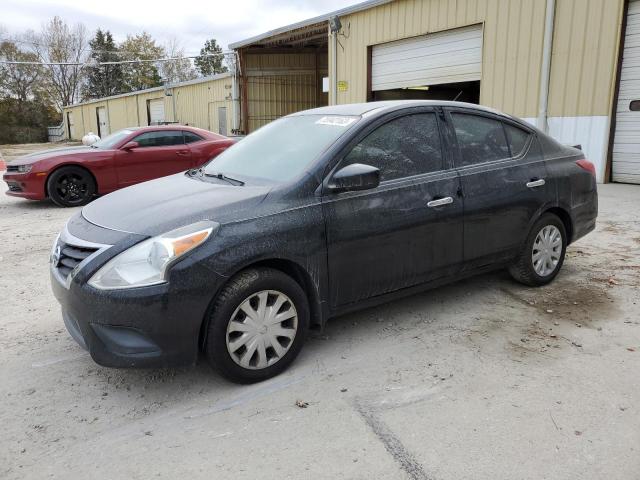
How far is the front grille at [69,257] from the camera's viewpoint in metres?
3.03

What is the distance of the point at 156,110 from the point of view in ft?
107

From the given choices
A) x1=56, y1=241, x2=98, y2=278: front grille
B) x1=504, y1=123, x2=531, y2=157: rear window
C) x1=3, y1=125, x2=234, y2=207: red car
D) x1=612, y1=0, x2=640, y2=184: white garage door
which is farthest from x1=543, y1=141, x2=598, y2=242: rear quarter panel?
x1=3, y1=125, x2=234, y2=207: red car

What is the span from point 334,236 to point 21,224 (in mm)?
6490

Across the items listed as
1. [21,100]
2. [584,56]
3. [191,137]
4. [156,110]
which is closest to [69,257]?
[191,137]

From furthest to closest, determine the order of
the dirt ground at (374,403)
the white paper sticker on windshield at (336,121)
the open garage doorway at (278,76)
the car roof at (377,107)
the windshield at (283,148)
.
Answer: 1. the open garage doorway at (278,76)
2. the car roof at (377,107)
3. the white paper sticker on windshield at (336,121)
4. the windshield at (283,148)
5. the dirt ground at (374,403)

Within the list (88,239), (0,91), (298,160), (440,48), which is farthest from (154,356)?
(0,91)

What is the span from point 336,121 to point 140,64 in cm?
6448

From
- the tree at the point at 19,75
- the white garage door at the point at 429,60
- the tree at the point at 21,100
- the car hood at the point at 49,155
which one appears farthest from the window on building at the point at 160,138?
the tree at the point at 19,75

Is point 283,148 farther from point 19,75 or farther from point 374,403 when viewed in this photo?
point 19,75

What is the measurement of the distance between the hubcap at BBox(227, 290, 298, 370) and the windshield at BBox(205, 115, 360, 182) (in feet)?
2.62

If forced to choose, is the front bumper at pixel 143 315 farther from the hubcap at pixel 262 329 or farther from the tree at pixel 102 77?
the tree at pixel 102 77

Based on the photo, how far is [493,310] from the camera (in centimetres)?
428

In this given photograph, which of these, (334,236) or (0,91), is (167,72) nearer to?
(0,91)

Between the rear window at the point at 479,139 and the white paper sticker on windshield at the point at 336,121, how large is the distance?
90 cm
